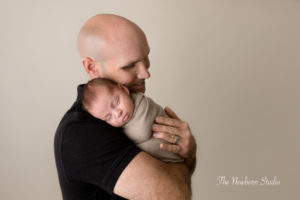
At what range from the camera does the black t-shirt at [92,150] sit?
1024 mm

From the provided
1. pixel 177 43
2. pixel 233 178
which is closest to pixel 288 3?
pixel 177 43

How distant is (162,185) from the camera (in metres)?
1.05

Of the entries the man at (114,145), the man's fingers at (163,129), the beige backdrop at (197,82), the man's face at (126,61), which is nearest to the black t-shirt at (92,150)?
the man at (114,145)

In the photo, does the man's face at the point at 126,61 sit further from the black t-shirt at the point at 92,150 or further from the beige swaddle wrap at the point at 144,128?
the black t-shirt at the point at 92,150

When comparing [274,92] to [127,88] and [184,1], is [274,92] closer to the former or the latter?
[184,1]

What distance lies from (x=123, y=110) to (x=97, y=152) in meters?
0.17

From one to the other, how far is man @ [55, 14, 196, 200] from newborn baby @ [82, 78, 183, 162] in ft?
0.09

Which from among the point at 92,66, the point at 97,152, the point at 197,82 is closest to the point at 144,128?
the point at 97,152

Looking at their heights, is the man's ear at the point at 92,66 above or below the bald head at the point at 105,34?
below

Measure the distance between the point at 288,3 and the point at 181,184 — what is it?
174 cm

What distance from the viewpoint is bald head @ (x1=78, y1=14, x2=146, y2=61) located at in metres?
1.24

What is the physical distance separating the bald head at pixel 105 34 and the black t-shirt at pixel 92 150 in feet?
0.86

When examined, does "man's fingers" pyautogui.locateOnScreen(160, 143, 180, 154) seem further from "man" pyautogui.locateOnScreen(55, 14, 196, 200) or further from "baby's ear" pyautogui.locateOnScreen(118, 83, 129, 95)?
"baby's ear" pyautogui.locateOnScreen(118, 83, 129, 95)

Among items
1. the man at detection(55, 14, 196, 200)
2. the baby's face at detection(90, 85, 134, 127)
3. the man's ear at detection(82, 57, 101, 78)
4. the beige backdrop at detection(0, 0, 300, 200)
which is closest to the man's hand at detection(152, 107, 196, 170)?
the man at detection(55, 14, 196, 200)
